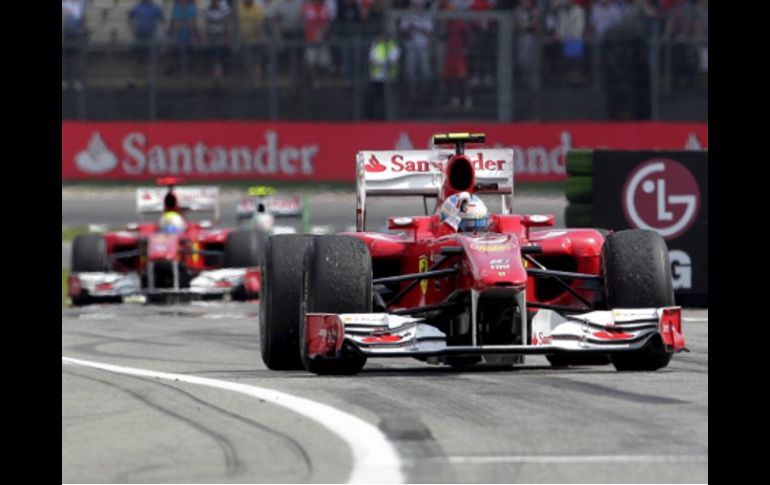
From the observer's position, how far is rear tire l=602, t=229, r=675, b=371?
11.6 metres

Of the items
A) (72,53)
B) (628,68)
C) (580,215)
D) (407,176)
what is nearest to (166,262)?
(580,215)

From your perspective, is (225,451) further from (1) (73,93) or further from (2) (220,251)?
(1) (73,93)

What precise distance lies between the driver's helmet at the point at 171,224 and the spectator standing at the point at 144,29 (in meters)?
6.62

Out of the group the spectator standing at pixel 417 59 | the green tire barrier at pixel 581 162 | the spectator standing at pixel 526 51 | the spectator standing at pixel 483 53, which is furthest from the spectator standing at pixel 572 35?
the green tire barrier at pixel 581 162

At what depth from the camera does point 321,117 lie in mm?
31188

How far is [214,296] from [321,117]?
7.92m

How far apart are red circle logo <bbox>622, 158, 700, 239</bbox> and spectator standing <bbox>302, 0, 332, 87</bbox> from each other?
11.0m

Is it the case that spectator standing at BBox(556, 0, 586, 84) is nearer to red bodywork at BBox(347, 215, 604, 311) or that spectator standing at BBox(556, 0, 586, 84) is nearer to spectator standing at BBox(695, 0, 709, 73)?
spectator standing at BBox(695, 0, 709, 73)

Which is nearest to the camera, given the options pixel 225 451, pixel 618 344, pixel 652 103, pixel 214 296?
pixel 225 451

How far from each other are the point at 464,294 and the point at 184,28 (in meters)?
20.7

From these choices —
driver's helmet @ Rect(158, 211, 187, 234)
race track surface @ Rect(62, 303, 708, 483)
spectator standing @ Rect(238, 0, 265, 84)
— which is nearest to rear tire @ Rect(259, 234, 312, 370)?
race track surface @ Rect(62, 303, 708, 483)

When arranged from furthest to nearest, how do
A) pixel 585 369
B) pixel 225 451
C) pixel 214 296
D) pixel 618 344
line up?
pixel 214 296, pixel 585 369, pixel 618 344, pixel 225 451

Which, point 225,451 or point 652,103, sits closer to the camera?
point 225,451
